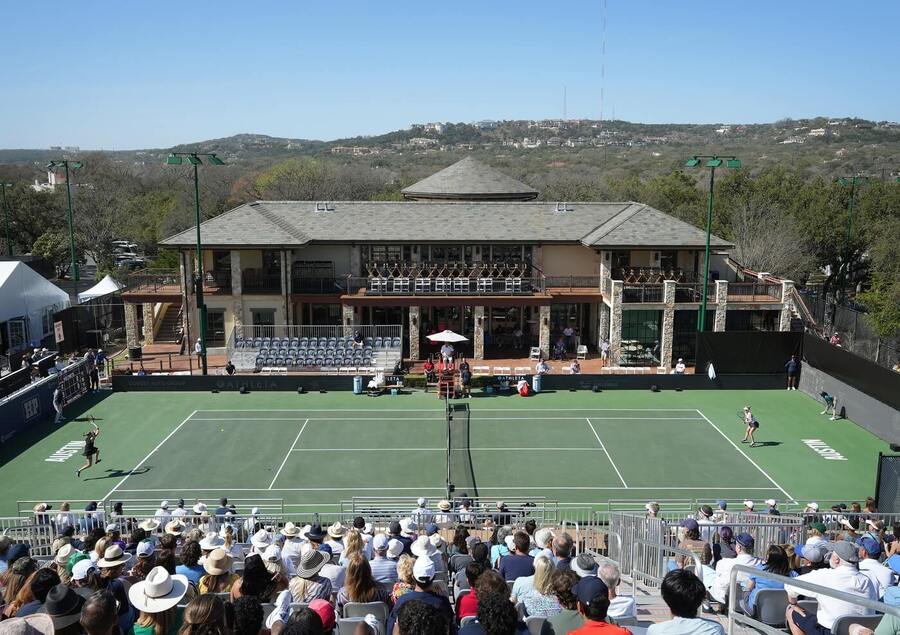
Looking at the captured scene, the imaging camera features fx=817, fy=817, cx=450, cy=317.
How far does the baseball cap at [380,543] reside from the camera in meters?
12.7

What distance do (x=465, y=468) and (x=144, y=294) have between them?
21896 millimetres

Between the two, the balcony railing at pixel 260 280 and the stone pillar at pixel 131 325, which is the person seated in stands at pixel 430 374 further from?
the stone pillar at pixel 131 325

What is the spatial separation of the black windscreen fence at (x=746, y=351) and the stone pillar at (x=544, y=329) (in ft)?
24.2

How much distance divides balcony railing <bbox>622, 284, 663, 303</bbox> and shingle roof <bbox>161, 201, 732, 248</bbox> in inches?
82.4

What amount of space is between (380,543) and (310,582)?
3348 mm

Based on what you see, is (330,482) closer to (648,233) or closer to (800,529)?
(800,529)

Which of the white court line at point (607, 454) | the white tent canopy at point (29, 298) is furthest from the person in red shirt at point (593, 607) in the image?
the white tent canopy at point (29, 298)

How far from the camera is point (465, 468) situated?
25812 millimetres

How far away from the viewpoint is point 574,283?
135 feet

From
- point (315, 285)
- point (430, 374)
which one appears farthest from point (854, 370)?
point (315, 285)

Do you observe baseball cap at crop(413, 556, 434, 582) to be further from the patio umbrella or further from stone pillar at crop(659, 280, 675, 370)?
stone pillar at crop(659, 280, 675, 370)

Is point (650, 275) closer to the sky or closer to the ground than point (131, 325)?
closer to the sky

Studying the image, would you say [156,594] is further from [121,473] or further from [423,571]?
[121,473]

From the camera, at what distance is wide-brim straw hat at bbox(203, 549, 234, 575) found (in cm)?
962
